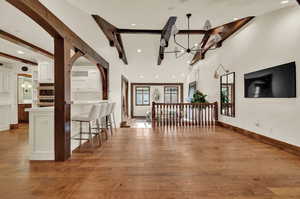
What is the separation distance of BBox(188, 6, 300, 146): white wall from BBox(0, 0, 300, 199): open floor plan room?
23 mm

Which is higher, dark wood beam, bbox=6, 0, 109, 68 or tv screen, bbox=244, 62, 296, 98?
dark wood beam, bbox=6, 0, 109, 68

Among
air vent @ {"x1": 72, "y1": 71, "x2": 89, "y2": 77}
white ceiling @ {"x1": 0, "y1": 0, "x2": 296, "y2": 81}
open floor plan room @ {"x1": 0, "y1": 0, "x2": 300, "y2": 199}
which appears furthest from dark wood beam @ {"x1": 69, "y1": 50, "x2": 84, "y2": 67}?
air vent @ {"x1": 72, "y1": 71, "x2": 89, "y2": 77}

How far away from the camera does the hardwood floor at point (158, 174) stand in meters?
2.00

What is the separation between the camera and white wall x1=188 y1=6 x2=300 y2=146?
3.32 metres

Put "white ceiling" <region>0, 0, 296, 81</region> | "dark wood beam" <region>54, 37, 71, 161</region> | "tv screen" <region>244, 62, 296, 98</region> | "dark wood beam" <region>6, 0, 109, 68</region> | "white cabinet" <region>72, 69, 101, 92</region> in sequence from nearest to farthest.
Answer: "dark wood beam" <region>6, 0, 109, 68</region> < "dark wood beam" <region>54, 37, 71, 161</region> < "white ceiling" <region>0, 0, 296, 81</region> < "tv screen" <region>244, 62, 296, 98</region> < "white cabinet" <region>72, 69, 101, 92</region>

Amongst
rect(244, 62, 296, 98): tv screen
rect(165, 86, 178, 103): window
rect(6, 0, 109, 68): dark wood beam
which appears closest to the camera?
rect(6, 0, 109, 68): dark wood beam

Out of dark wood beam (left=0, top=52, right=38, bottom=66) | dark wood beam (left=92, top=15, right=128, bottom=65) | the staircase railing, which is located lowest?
the staircase railing

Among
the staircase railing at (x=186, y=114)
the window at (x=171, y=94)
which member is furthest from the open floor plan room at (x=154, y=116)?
the window at (x=171, y=94)

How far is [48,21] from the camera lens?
2.57m

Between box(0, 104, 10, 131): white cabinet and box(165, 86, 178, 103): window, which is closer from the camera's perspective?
box(0, 104, 10, 131): white cabinet

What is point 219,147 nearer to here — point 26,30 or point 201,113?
point 201,113

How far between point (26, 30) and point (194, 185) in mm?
4430

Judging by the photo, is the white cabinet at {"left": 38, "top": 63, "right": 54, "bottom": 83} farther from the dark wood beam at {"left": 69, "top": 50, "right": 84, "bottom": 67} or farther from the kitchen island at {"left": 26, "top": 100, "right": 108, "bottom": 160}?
the kitchen island at {"left": 26, "top": 100, "right": 108, "bottom": 160}

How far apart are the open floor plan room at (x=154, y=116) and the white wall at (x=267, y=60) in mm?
23
